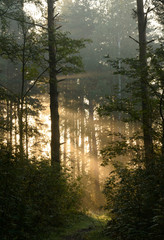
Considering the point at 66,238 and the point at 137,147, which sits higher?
the point at 137,147

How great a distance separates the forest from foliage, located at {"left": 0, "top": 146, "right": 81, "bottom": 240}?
0.07 feet

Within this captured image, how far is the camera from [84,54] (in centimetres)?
3062

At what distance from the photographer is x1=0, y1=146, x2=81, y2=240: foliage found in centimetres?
549

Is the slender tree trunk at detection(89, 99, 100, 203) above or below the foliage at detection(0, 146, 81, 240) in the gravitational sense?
above

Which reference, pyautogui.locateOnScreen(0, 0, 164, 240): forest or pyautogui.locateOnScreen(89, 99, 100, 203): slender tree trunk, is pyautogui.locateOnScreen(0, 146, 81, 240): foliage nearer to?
pyautogui.locateOnScreen(0, 0, 164, 240): forest

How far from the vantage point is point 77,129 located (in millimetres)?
31656

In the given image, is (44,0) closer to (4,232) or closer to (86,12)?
(4,232)

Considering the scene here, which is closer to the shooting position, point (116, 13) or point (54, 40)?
point (54, 40)

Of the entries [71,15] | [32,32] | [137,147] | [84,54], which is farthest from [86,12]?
[137,147]

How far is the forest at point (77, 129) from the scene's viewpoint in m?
6.01

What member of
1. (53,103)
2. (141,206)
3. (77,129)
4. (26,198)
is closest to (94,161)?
(77,129)

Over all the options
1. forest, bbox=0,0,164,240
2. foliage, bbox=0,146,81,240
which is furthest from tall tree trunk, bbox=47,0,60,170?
foliage, bbox=0,146,81,240

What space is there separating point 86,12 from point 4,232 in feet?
101

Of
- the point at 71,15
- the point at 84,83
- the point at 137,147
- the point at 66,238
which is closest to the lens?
the point at 66,238
